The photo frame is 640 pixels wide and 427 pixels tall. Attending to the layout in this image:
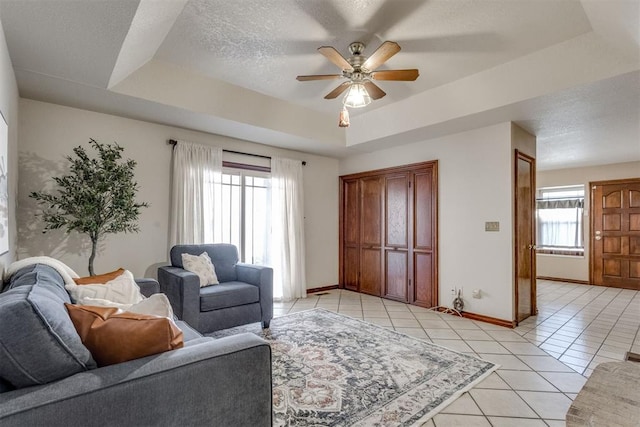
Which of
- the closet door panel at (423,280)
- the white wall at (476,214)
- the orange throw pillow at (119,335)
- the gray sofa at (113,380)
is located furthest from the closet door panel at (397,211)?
the orange throw pillow at (119,335)

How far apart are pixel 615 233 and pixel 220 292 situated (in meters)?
7.31

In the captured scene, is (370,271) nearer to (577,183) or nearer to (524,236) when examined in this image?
(524,236)

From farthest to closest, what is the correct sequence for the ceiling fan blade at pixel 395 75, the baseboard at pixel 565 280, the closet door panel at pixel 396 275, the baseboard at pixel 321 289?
the baseboard at pixel 565 280
the baseboard at pixel 321 289
the closet door panel at pixel 396 275
the ceiling fan blade at pixel 395 75

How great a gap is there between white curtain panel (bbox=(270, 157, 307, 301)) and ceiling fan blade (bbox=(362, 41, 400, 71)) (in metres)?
2.60

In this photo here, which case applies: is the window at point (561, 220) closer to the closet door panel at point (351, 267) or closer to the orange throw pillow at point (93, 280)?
the closet door panel at point (351, 267)

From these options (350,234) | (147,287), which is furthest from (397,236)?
(147,287)

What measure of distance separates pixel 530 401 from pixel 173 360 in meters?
2.25

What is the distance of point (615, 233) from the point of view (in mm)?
6145

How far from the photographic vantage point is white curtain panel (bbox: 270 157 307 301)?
4875 millimetres

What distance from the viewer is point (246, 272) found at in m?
3.66

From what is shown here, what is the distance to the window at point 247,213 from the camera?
4.50 meters

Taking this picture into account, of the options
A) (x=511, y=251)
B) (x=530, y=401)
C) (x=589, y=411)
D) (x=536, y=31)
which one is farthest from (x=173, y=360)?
(x=511, y=251)

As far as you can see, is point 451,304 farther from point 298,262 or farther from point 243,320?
point 243,320

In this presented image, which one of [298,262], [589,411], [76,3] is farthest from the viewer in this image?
[298,262]
